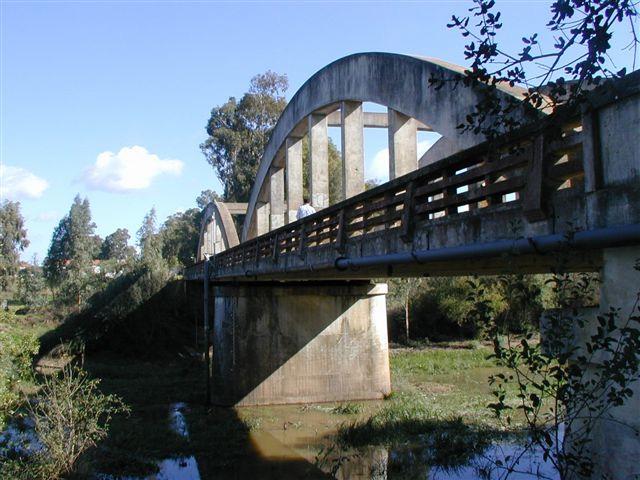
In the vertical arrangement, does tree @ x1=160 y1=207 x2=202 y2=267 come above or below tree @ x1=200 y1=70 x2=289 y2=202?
below

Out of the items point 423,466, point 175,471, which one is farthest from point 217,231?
point 423,466

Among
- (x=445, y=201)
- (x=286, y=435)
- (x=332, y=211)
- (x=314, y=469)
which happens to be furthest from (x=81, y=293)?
(x=445, y=201)

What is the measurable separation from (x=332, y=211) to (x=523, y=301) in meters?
5.58

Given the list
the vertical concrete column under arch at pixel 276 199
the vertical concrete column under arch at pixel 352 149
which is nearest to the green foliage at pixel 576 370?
the vertical concrete column under arch at pixel 352 149

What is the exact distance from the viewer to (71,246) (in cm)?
5238

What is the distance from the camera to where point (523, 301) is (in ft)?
13.9

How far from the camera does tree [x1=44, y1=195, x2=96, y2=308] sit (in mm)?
51562

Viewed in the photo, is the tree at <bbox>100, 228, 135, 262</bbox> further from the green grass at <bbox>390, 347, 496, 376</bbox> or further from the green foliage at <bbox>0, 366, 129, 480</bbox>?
the green foliage at <bbox>0, 366, 129, 480</bbox>

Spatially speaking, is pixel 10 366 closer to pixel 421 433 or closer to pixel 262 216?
pixel 421 433

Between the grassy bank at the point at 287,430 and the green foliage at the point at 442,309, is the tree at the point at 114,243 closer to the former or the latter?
the green foliage at the point at 442,309

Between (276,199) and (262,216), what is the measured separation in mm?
3843

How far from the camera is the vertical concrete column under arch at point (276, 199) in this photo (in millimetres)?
21031

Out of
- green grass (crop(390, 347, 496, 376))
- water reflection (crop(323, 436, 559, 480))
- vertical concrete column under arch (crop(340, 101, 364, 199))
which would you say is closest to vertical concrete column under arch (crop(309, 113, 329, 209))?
vertical concrete column under arch (crop(340, 101, 364, 199))

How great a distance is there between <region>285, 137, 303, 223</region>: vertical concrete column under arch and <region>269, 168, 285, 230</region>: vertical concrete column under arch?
74.2 inches
